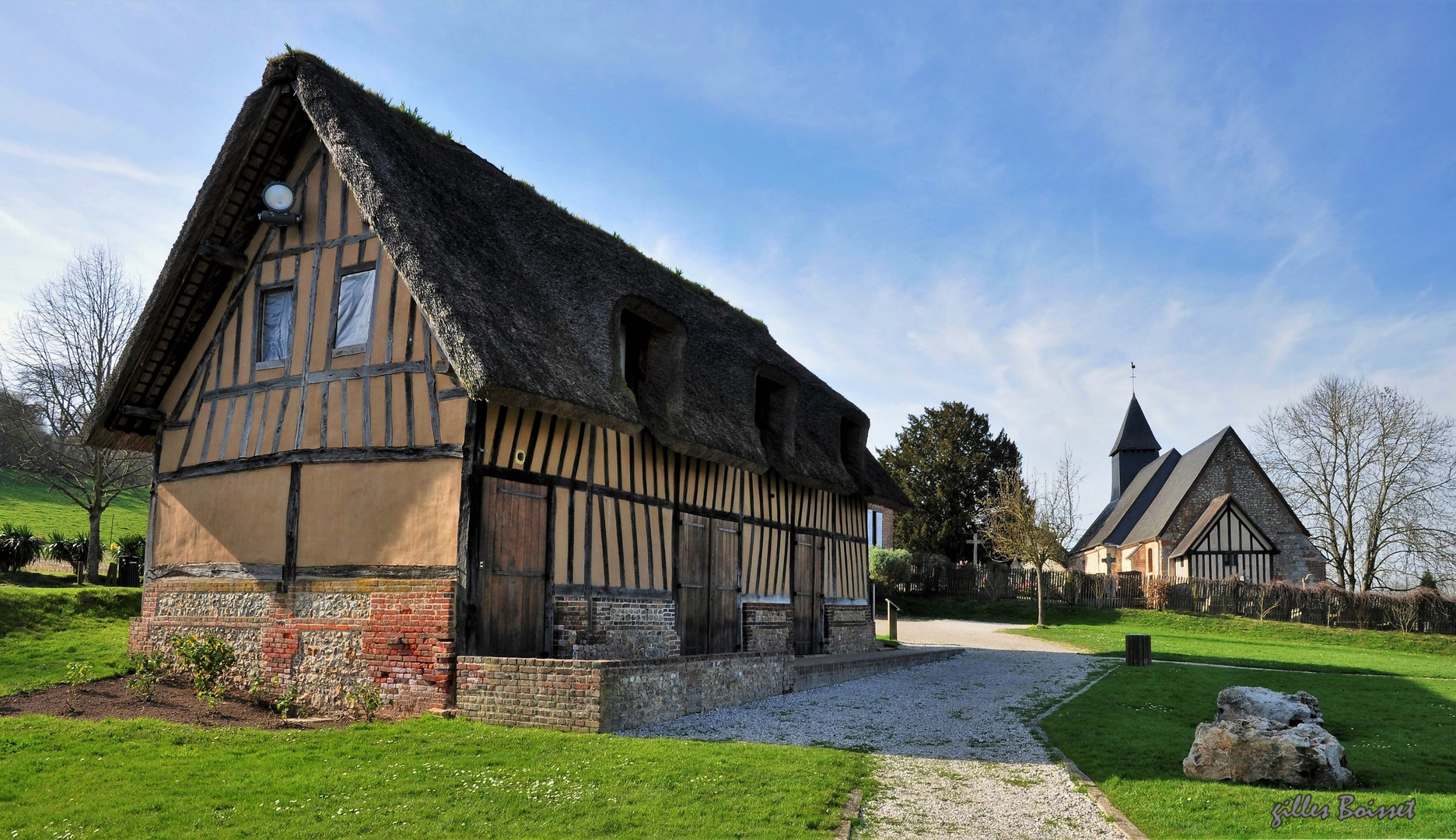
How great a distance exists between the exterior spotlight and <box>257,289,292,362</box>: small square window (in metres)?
0.91

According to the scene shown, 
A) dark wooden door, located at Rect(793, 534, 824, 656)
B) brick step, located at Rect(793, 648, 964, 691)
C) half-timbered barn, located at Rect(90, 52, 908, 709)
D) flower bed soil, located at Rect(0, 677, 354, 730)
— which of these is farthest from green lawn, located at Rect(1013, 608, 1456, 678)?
flower bed soil, located at Rect(0, 677, 354, 730)

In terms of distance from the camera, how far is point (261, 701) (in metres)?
10.6

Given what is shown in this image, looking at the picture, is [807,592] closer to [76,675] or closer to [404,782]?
[76,675]

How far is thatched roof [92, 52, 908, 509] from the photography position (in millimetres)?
10008

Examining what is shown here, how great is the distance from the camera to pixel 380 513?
34.3 ft

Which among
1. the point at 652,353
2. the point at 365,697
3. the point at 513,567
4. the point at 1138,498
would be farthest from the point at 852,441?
the point at 1138,498

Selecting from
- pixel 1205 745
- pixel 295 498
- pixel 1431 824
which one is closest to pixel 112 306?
pixel 295 498

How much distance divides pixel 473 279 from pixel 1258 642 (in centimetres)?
2622

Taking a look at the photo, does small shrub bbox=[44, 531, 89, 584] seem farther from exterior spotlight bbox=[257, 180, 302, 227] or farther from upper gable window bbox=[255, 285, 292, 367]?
exterior spotlight bbox=[257, 180, 302, 227]

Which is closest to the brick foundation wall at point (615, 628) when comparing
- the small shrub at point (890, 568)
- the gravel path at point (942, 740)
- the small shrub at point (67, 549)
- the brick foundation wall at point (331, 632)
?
the brick foundation wall at point (331, 632)

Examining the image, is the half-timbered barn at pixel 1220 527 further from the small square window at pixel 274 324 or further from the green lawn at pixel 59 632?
the green lawn at pixel 59 632

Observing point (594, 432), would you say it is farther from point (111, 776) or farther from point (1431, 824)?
point (1431, 824)

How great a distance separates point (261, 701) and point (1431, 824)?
1102cm

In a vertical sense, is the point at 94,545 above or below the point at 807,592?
above
